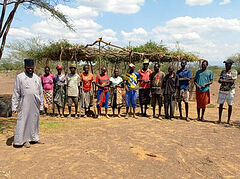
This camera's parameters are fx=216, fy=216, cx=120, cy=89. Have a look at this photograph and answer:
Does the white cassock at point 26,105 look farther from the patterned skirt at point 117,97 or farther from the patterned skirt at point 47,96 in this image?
the patterned skirt at point 117,97

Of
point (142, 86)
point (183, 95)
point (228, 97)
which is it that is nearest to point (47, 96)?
point (142, 86)

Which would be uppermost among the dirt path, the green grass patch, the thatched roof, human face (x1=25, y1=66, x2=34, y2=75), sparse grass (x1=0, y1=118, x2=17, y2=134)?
the thatched roof

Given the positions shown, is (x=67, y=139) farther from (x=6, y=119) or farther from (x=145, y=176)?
(x=6, y=119)

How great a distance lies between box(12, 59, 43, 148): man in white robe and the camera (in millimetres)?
4332

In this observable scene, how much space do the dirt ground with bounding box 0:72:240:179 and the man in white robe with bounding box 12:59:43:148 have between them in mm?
273

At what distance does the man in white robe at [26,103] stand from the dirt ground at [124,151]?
273 millimetres

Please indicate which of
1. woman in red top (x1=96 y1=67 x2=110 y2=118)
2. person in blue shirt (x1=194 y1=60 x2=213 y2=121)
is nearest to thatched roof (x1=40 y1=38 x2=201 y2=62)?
woman in red top (x1=96 y1=67 x2=110 y2=118)

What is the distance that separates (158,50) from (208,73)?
381 centimetres

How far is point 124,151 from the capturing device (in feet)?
13.9

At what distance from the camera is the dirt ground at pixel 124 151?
3.38 metres

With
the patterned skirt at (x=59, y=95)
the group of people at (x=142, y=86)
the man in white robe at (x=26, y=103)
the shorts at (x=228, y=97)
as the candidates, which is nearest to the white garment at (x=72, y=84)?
the group of people at (x=142, y=86)

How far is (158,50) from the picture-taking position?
1025cm

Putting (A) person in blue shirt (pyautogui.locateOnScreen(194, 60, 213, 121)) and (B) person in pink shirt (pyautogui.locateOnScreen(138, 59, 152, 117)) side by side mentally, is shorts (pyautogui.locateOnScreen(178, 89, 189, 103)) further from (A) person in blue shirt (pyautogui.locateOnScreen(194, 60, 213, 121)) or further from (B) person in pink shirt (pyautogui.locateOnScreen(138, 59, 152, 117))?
(B) person in pink shirt (pyautogui.locateOnScreen(138, 59, 152, 117))

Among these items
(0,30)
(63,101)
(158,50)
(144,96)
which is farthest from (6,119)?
(158,50)
